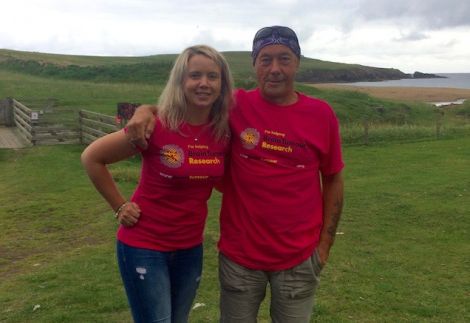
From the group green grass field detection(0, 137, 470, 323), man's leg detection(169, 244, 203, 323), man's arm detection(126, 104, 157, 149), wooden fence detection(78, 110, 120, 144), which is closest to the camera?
man's arm detection(126, 104, 157, 149)

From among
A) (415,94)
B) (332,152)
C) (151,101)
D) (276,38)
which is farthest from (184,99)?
(415,94)

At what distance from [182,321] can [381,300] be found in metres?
2.93

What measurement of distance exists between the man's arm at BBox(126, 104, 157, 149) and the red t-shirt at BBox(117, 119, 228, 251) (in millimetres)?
39

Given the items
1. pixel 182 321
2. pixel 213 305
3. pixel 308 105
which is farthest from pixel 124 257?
pixel 213 305

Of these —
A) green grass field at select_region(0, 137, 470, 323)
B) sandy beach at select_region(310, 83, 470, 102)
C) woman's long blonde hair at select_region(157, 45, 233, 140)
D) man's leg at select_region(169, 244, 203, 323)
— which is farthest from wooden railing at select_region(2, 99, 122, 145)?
sandy beach at select_region(310, 83, 470, 102)

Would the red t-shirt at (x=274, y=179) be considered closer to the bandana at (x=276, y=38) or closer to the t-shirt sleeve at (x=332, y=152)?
the t-shirt sleeve at (x=332, y=152)

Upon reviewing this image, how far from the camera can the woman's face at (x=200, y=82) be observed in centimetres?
275

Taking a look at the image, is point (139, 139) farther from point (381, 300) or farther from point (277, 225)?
point (381, 300)

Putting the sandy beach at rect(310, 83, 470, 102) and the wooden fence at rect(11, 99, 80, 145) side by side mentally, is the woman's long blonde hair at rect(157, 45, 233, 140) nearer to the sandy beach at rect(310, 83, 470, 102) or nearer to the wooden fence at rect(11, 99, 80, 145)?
the wooden fence at rect(11, 99, 80, 145)

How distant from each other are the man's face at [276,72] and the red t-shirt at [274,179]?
0.21 feet

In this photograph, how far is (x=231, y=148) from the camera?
9.58 ft

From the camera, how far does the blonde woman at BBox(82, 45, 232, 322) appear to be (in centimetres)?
276

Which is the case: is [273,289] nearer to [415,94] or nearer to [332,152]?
[332,152]

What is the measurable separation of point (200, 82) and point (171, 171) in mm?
464
